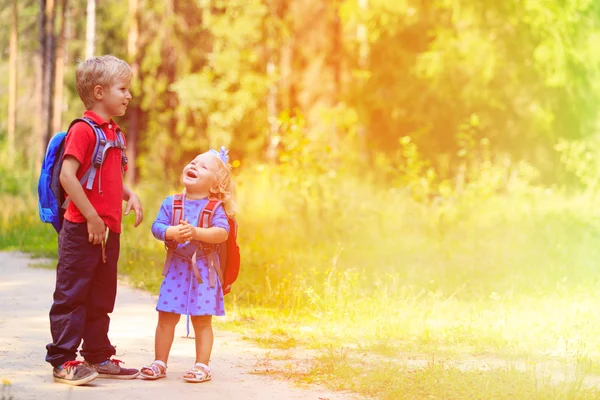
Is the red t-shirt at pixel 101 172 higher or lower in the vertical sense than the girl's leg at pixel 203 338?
higher

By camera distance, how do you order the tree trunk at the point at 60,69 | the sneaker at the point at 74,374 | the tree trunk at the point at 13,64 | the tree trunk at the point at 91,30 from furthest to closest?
the tree trunk at the point at 13,64 → the tree trunk at the point at 60,69 → the tree trunk at the point at 91,30 → the sneaker at the point at 74,374

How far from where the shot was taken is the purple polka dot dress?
599 cm

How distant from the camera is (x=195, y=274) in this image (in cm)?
601

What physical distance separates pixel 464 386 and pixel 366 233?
313 inches

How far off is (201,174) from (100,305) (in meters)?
0.98

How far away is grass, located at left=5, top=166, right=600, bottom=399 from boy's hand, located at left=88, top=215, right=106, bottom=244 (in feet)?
5.22

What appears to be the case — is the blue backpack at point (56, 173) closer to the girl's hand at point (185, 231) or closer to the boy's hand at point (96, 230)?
the boy's hand at point (96, 230)

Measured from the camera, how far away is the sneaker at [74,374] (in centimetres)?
575

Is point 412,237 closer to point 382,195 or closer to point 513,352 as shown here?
point 382,195

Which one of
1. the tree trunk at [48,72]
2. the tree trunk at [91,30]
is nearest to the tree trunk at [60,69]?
the tree trunk at [91,30]

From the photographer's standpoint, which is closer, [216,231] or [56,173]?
[56,173]

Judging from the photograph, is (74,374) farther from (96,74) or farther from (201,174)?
(96,74)

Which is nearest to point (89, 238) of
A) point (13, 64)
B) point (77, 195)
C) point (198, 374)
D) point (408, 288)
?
point (77, 195)

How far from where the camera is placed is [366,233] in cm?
1405
